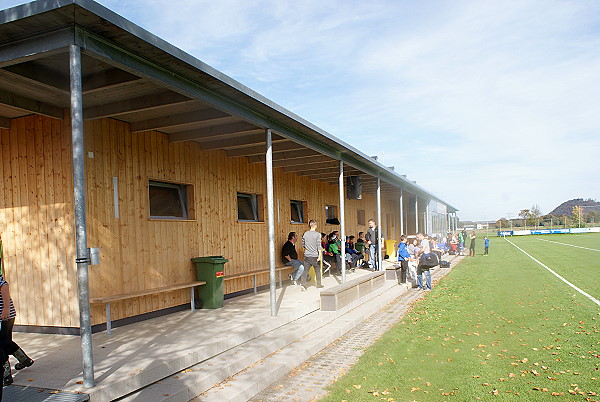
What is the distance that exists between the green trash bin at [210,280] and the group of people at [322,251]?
2.65 metres

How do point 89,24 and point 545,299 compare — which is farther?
point 545,299

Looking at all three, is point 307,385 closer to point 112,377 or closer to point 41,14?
point 112,377

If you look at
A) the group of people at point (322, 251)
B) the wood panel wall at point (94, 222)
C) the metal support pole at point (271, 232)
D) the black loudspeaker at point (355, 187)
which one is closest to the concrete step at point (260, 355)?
the metal support pole at point (271, 232)

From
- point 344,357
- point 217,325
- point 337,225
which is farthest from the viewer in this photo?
point 337,225

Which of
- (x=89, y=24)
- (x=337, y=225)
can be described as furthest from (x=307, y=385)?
(x=337, y=225)

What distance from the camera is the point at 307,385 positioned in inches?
220

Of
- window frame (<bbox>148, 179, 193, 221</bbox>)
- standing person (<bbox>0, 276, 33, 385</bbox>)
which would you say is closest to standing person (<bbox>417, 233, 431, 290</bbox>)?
window frame (<bbox>148, 179, 193, 221</bbox>)

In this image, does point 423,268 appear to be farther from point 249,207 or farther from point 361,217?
point 361,217

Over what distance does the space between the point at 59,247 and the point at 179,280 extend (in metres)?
2.34

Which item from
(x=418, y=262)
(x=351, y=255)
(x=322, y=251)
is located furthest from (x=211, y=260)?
(x=351, y=255)

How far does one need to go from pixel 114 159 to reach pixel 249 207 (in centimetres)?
475

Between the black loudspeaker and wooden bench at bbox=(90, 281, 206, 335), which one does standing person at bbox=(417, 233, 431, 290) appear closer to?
the black loudspeaker

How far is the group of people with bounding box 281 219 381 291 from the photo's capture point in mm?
11172

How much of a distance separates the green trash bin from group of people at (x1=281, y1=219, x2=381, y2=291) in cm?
265
